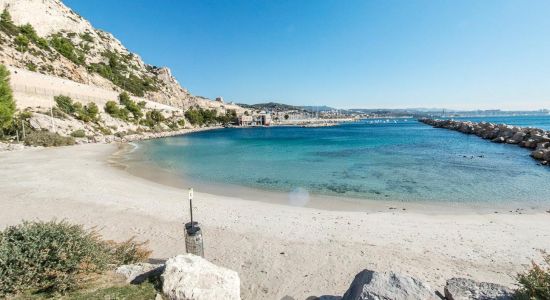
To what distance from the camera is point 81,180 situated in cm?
1747

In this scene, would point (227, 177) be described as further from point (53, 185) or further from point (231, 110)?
point (231, 110)

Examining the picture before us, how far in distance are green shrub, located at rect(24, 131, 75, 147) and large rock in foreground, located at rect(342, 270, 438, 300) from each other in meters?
42.2

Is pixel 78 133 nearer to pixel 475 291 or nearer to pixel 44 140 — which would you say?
pixel 44 140

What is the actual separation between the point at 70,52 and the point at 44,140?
179ft

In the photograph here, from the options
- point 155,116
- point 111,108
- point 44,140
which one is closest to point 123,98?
point 111,108

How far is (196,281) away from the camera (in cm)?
490

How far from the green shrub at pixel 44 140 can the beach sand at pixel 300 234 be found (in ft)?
77.7

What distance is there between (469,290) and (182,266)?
191 inches

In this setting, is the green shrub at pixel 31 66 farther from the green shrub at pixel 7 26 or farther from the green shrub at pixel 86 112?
the green shrub at pixel 86 112

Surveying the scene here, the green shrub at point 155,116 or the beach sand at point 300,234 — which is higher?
the green shrub at point 155,116

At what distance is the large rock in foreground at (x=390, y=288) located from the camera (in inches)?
175

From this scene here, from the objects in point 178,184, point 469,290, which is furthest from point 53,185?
point 469,290

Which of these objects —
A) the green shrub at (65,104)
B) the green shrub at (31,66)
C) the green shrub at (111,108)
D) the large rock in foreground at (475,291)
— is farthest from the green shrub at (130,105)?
the large rock in foreground at (475,291)

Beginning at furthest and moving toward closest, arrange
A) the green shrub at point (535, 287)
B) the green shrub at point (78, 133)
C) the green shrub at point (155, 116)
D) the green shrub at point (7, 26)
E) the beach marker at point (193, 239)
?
1. the green shrub at point (155, 116)
2. the green shrub at point (7, 26)
3. the green shrub at point (78, 133)
4. the beach marker at point (193, 239)
5. the green shrub at point (535, 287)
